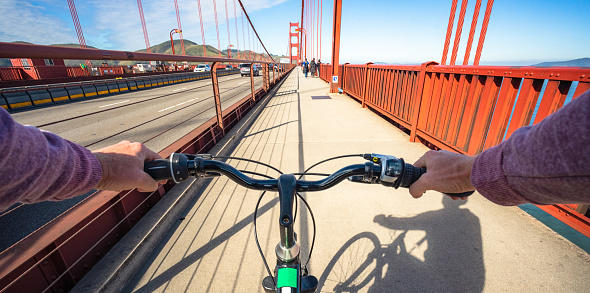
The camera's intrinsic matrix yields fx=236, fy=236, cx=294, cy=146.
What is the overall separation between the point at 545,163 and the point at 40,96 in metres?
17.4

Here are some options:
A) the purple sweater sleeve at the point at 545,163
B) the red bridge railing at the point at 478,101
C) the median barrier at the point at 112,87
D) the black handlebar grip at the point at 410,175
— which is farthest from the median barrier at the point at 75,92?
the purple sweater sleeve at the point at 545,163

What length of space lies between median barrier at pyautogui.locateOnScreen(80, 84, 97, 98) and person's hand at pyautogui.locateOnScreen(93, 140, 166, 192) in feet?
58.9

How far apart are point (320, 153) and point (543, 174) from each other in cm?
394

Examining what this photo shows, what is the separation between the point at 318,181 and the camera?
1052 millimetres

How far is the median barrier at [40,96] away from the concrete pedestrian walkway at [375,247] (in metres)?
14.2

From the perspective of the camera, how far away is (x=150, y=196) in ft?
8.66

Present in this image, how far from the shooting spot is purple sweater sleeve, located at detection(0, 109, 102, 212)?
65 cm

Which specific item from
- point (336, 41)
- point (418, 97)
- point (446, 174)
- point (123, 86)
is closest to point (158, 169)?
point (446, 174)

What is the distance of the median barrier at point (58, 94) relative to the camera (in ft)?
40.4

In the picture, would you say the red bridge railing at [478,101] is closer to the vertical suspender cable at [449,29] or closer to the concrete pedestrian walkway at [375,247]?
the concrete pedestrian walkway at [375,247]

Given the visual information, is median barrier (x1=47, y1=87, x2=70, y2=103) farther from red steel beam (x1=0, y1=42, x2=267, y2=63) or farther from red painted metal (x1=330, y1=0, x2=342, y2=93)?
red steel beam (x1=0, y1=42, x2=267, y2=63)

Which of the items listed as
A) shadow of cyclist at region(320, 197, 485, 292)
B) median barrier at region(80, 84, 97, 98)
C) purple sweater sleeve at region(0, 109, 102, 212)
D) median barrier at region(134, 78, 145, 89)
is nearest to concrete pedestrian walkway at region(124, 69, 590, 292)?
shadow of cyclist at region(320, 197, 485, 292)

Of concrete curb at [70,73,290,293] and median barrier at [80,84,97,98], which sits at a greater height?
median barrier at [80,84,97,98]

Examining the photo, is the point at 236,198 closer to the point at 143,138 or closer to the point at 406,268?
the point at 406,268
